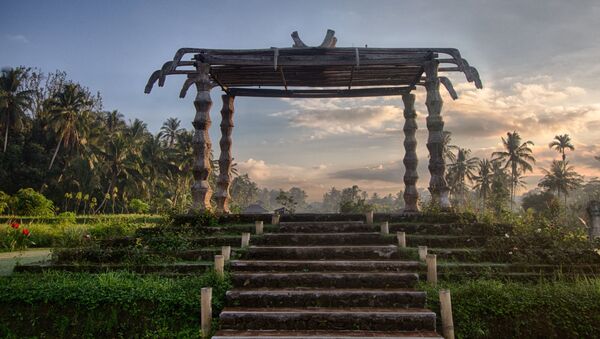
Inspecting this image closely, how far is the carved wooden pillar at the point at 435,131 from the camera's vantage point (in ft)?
35.0

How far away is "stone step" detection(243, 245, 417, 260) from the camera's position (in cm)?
798

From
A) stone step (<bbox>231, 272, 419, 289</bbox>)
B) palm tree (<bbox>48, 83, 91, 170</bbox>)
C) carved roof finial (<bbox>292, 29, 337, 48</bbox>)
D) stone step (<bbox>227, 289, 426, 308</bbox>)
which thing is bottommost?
stone step (<bbox>227, 289, 426, 308</bbox>)

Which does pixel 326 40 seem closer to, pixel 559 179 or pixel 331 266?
pixel 331 266

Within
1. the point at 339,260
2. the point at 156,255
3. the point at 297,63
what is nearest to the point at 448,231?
the point at 339,260

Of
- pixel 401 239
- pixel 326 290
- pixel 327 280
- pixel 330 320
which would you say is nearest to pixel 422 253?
pixel 401 239

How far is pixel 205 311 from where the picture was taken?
5.98 meters

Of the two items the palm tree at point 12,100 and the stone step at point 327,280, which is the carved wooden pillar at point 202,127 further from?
the palm tree at point 12,100

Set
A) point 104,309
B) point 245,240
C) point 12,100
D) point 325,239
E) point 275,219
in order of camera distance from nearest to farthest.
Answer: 1. point 104,309
2. point 245,240
3. point 325,239
4. point 275,219
5. point 12,100

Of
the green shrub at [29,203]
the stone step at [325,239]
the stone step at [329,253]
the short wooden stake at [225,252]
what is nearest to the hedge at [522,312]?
the stone step at [329,253]

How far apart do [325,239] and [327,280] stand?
1.79m

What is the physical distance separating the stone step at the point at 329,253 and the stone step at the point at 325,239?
545 millimetres

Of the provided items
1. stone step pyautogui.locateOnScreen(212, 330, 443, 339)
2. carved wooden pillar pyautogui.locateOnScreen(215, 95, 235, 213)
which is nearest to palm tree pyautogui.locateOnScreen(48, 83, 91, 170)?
carved wooden pillar pyautogui.locateOnScreen(215, 95, 235, 213)

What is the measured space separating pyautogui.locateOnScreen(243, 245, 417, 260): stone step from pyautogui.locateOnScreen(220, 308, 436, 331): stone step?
1.96 m

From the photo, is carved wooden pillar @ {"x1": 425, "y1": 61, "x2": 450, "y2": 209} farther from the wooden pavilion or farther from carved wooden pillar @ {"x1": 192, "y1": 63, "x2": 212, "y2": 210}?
carved wooden pillar @ {"x1": 192, "y1": 63, "x2": 212, "y2": 210}
